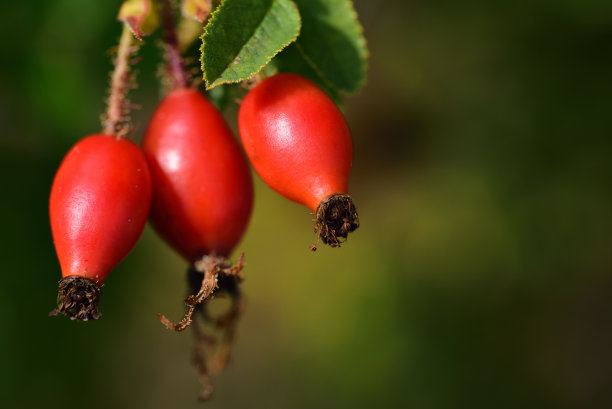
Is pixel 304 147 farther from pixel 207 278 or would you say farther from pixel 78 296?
pixel 78 296

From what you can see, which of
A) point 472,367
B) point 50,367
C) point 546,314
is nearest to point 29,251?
point 50,367

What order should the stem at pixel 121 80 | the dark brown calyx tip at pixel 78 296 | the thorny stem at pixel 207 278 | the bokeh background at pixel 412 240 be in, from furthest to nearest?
1. the bokeh background at pixel 412 240
2. the stem at pixel 121 80
3. the thorny stem at pixel 207 278
4. the dark brown calyx tip at pixel 78 296

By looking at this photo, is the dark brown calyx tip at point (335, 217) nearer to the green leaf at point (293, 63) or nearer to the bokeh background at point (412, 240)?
the green leaf at point (293, 63)

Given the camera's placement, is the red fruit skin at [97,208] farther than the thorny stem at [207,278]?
No

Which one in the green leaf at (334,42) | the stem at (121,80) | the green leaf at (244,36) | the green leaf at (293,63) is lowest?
the stem at (121,80)

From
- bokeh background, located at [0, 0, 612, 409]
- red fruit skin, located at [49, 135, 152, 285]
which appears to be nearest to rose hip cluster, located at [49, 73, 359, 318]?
red fruit skin, located at [49, 135, 152, 285]

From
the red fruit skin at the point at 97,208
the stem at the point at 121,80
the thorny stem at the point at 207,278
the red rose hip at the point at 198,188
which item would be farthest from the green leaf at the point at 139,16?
the thorny stem at the point at 207,278
